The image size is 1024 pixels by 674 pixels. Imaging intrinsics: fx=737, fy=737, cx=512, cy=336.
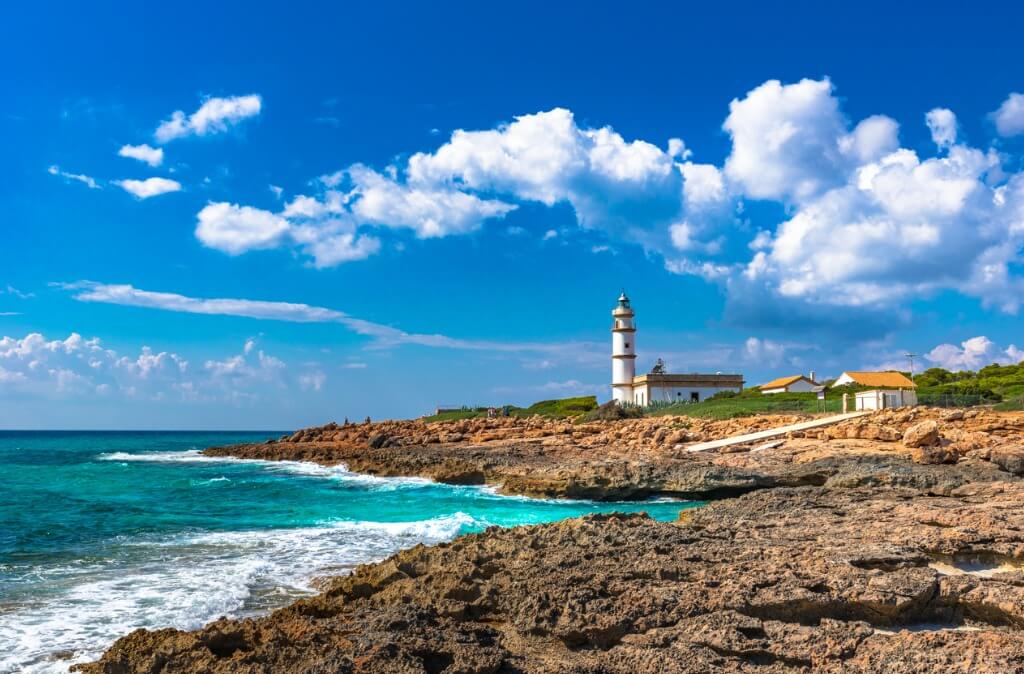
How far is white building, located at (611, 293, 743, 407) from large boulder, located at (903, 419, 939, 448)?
114 ft

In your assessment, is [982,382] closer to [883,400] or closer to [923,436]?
[883,400]

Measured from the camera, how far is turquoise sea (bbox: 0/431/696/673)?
26.0 feet

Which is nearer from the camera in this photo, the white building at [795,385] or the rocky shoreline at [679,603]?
the rocky shoreline at [679,603]

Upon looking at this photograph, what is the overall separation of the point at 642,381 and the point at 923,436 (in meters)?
38.1

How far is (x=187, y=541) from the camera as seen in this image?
13570mm

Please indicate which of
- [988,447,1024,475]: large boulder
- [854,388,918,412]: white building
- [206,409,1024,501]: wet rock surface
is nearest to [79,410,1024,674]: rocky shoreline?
[988,447,1024,475]: large boulder

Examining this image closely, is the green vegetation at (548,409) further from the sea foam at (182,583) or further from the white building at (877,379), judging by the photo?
the sea foam at (182,583)

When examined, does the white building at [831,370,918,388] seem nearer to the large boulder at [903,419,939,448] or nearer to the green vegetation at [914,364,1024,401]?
the green vegetation at [914,364,1024,401]

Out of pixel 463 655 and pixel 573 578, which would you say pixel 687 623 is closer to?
pixel 573 578

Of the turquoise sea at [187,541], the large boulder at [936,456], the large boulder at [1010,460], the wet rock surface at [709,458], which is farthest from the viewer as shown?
the wet rock surface at [709,458]

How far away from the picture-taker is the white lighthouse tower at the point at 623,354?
62.6 metres

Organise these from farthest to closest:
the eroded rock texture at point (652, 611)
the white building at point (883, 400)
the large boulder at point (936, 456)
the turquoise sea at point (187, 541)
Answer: the white building at point (883, 400)
the large boulder at point (936, 456)
the turquoise sea at point (187, 541)
the eroded rock texture at point (652, 611)

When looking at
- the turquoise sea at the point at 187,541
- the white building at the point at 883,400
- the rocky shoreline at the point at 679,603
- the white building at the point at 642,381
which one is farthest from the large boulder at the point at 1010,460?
the white building at the point at 642,381

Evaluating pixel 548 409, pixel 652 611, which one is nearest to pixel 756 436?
pixel 652 611
